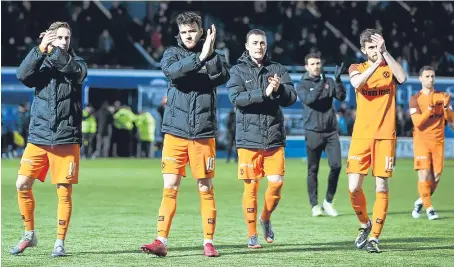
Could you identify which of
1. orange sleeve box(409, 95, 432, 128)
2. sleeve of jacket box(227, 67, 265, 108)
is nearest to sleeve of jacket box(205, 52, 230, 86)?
sleeve of jacket box(227, 67, 265, 108)

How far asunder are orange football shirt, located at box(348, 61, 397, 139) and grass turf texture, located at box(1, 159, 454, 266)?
113 cm

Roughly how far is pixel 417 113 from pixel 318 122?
1.34 metres

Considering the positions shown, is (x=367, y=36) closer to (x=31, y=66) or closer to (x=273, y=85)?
(x=273, y=85)

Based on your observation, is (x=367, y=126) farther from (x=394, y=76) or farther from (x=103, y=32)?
(x=103, y=32)

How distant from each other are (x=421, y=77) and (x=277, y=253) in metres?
5.28

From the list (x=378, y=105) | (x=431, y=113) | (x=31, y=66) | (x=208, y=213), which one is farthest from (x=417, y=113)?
(x=31, y=66)

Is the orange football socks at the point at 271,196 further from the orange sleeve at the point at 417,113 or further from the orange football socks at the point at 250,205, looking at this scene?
the orange sleeve at the point at 417,113

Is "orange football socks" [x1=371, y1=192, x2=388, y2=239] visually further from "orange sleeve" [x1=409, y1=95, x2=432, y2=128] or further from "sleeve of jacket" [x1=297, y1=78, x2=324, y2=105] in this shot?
"orange sleeve" [x1=409, y1=95, x2=432, y2=128]

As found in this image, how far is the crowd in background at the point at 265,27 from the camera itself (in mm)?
34375

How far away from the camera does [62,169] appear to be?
9.29m

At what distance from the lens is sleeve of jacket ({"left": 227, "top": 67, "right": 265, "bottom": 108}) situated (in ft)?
32.6

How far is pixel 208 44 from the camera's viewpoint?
8.87 m

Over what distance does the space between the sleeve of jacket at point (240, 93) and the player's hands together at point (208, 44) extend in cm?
108

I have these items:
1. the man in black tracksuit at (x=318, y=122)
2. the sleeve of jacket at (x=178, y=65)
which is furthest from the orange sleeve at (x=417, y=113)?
the sleeve of jacket at (x=178, y=65)
